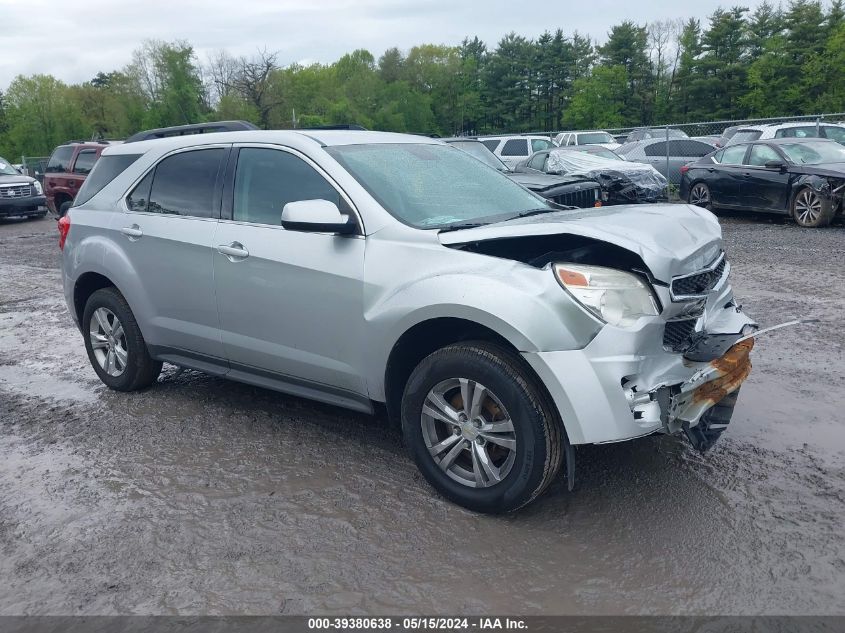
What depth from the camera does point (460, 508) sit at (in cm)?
383

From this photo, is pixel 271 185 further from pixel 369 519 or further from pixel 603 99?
pixel 603 99

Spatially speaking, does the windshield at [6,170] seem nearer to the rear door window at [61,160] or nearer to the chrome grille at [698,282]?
the rear door window at [61,160]

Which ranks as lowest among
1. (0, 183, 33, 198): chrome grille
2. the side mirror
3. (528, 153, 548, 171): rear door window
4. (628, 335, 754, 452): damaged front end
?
(0, 183, 33, 198): chrome grille

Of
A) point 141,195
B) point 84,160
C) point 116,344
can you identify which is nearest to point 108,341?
point 116,344

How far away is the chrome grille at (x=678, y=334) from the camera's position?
3.61m

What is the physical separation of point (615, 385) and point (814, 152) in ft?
42.4

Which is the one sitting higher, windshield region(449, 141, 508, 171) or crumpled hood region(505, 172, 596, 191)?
windshield region(449, 141, 508, 171)

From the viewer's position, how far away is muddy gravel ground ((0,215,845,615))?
3119 millimetres

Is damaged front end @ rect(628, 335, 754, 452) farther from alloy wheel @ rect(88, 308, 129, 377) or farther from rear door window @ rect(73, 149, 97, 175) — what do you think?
rear door window @ rect(73, 149, 97, 175)

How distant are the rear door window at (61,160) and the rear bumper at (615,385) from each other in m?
19.1

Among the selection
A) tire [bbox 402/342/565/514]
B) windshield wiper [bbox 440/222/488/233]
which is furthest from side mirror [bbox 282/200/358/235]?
tire [bbox 402/342/565/514]

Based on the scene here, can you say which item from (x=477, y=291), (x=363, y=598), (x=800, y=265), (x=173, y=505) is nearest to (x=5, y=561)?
(x=173, y=505)

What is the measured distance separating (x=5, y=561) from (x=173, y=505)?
77cm

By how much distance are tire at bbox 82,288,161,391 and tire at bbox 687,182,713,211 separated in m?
12.9
